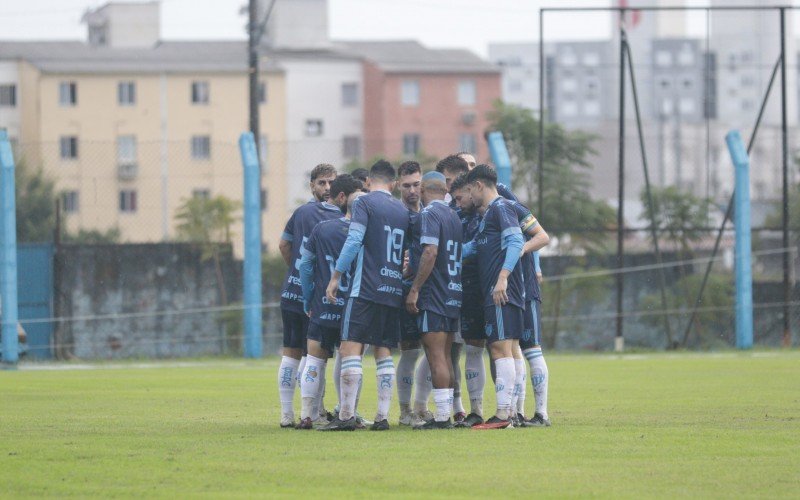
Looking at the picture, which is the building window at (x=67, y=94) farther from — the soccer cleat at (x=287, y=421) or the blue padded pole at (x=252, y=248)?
the soccer cleat at (x=287, y=421)

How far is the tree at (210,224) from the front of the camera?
25.9 meters

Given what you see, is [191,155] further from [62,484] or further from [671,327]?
[62,484]

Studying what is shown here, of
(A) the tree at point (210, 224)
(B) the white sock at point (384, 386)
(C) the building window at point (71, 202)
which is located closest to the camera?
(B) the white sock at point (384, 386)

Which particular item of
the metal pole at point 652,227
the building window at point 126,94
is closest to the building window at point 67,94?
the building window at point 126,94

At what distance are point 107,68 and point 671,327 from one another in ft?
189

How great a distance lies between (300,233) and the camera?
37.8 ft

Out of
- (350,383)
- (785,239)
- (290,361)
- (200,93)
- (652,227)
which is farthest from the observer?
(200,93)

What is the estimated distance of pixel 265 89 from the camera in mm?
81500

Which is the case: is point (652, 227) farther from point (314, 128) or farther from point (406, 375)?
point (314, 128)

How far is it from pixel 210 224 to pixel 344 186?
1742 cm

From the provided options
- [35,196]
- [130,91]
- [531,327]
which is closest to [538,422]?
[531,327]

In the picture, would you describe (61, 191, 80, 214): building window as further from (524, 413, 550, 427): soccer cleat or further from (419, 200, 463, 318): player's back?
(524, 413, 550, 427): soccer cleat

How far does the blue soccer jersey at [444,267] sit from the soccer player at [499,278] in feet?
0.70

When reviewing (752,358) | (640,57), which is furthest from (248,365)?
(640,57)
